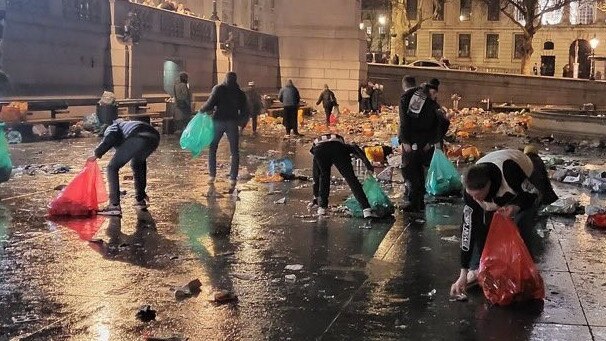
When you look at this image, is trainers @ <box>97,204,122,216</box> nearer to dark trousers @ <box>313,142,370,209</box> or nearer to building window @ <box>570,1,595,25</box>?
dark trousers @ <box>313,142,370,209</box>

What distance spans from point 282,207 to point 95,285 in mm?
4485

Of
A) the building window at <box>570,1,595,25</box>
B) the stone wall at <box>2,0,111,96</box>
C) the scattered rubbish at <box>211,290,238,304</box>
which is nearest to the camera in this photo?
the scattered rubbish at <box>211,290,238,304</box>

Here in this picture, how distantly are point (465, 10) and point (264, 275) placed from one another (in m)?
75.3

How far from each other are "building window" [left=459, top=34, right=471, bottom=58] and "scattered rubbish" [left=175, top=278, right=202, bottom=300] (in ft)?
248

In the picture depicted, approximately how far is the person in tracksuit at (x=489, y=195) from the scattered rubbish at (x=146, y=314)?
2238mm

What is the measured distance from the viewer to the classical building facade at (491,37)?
75125 mm

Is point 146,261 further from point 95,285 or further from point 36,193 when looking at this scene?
point 36,193

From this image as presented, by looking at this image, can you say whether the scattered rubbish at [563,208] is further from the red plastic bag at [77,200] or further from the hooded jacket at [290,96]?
the hooded jacket at [290,96]

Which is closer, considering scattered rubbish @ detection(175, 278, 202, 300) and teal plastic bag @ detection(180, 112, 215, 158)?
scattered rubbish @ detection(175, 278, 202, 300)

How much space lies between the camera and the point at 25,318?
5.84 metres

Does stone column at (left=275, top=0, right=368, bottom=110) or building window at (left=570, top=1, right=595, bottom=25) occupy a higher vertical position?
building window at (left=570, top=1, right=595, bottom=25)

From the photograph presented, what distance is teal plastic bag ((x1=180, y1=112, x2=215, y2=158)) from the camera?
490 inches

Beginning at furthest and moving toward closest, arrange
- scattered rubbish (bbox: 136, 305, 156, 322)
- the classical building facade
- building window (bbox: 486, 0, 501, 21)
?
building window (bbox: 486, 0, 501, 21) < the classical building facade < scattered rubbish (bbox: 136, 305, 156, 322)

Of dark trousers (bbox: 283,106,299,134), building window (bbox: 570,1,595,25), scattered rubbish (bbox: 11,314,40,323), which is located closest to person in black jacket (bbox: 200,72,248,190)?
scattered rubbish (bbox: 11,314,40,323)
